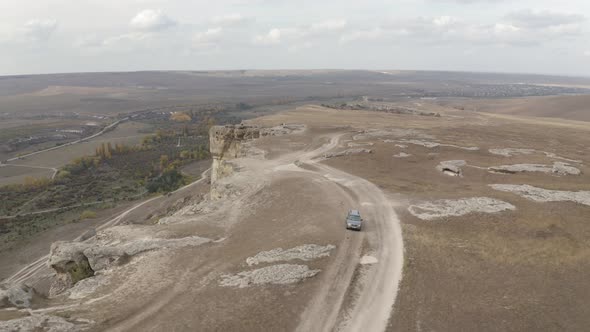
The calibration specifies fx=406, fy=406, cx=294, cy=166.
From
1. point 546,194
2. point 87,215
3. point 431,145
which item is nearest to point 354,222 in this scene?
point 546,194

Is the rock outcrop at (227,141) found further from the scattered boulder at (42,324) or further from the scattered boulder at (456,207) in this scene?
the scattered boulder at (42,324)

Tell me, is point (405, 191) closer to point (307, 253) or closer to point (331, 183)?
point (331, 183)

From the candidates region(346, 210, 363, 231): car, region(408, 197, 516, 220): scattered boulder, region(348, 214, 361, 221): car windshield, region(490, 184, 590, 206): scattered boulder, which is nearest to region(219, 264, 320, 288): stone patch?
region(346, 210, 363, 231): car

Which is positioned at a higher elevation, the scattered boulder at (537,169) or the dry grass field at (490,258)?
the scattered boulder at (537,169)

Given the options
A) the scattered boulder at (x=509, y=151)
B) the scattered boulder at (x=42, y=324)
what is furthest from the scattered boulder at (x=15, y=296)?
the scattered boulder at (x=509, y=151)

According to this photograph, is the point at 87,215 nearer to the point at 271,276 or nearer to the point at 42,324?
the point at 42,324

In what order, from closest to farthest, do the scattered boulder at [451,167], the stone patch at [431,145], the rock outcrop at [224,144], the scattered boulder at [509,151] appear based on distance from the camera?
the scattered boulder at [451,167] < the scattered boulder at [509,151] < the stone patch at [431,145] < the rock outcrop at [224,144]

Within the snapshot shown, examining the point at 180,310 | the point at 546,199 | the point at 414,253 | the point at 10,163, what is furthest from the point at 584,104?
the point at 10,163
